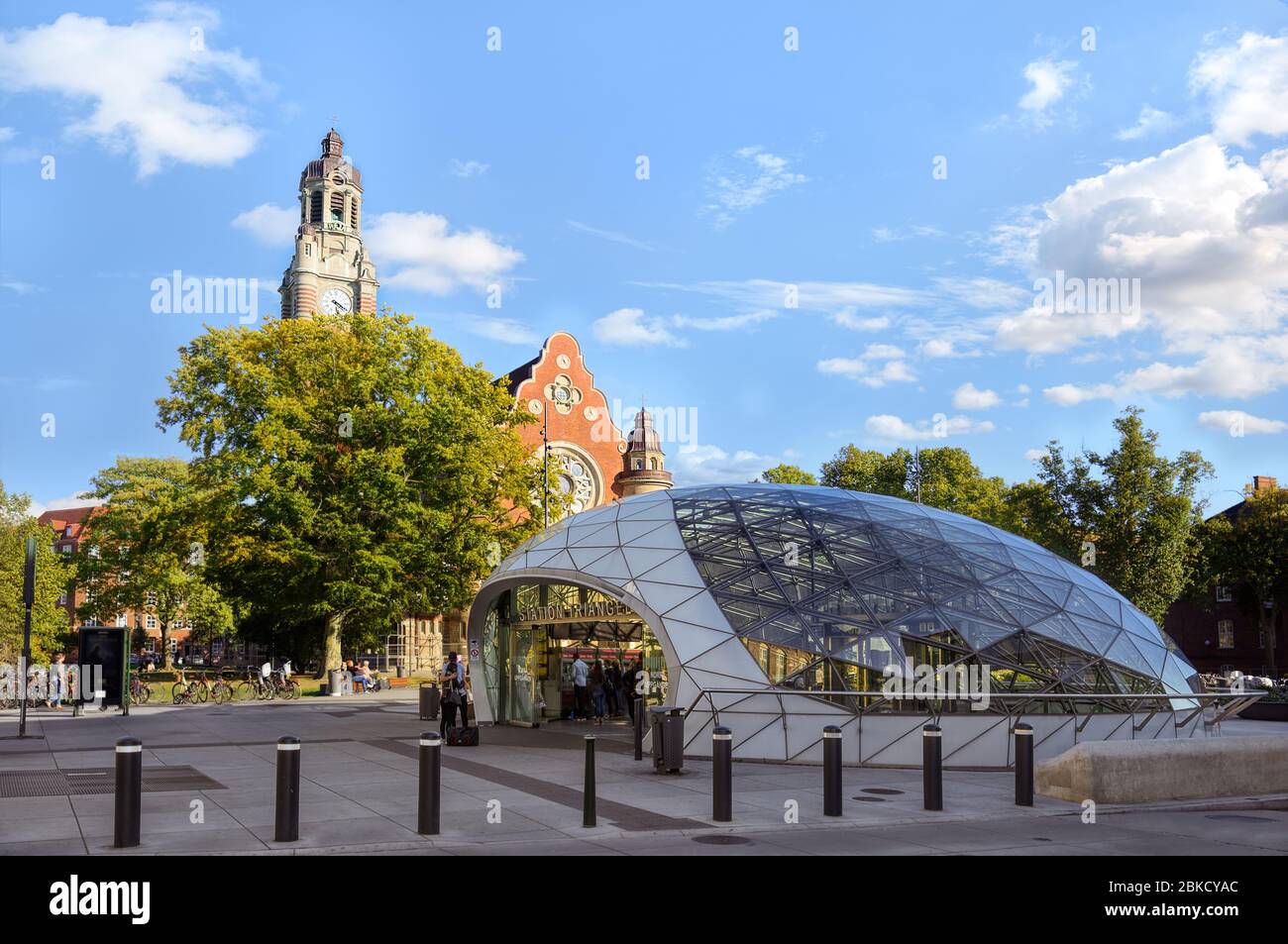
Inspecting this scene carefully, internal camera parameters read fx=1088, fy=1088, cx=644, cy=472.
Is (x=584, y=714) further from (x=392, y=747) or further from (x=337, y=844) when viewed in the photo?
(x=337, y=844)

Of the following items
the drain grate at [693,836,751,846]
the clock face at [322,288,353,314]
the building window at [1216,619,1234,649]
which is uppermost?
the clock face at [322,288,353,314]

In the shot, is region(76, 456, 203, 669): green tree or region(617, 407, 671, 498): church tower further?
region(617, 407, 671, 498): church tower

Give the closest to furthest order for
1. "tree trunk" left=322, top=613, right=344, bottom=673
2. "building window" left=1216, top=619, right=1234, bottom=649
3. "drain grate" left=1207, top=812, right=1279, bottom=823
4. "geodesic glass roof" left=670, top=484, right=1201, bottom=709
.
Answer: "drain grate" left=1207, top=812, right=1279, bottom=823
"geodesic glass roof" left=670, top=484, right=1201, bottom=709
"tree trunk" left=322, top=613, right=344, bottom=673
"building window" left=1216, top=619, right=1234, bottom=649

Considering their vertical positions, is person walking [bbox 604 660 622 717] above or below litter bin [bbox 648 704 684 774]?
below

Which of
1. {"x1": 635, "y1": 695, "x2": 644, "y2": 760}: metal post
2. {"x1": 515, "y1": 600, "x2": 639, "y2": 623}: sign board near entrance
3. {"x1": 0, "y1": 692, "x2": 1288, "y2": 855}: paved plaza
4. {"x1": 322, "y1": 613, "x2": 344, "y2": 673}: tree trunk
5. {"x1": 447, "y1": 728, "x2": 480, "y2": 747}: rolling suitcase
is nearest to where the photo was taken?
{"x1": 0, "y1": 692, "x2": 1288, "y2": 855}: paved plaza

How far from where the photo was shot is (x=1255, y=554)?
49.4 m

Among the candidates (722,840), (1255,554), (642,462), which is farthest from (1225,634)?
(722,840)

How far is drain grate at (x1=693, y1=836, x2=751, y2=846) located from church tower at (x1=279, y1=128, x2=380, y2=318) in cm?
7988

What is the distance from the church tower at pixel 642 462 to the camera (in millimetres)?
75812

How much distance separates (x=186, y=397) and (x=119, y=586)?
53.0 feet

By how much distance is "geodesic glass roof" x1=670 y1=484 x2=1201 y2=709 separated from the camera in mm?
17281

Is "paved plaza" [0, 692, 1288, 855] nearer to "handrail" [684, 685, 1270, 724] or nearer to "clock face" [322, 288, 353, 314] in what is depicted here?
"handrail" [684, 685, 1270, 724]

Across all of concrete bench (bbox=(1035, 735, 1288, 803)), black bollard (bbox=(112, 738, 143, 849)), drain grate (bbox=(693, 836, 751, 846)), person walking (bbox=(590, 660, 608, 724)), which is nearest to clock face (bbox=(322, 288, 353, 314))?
person walking (bbox=(590, 660, 608, 724))
